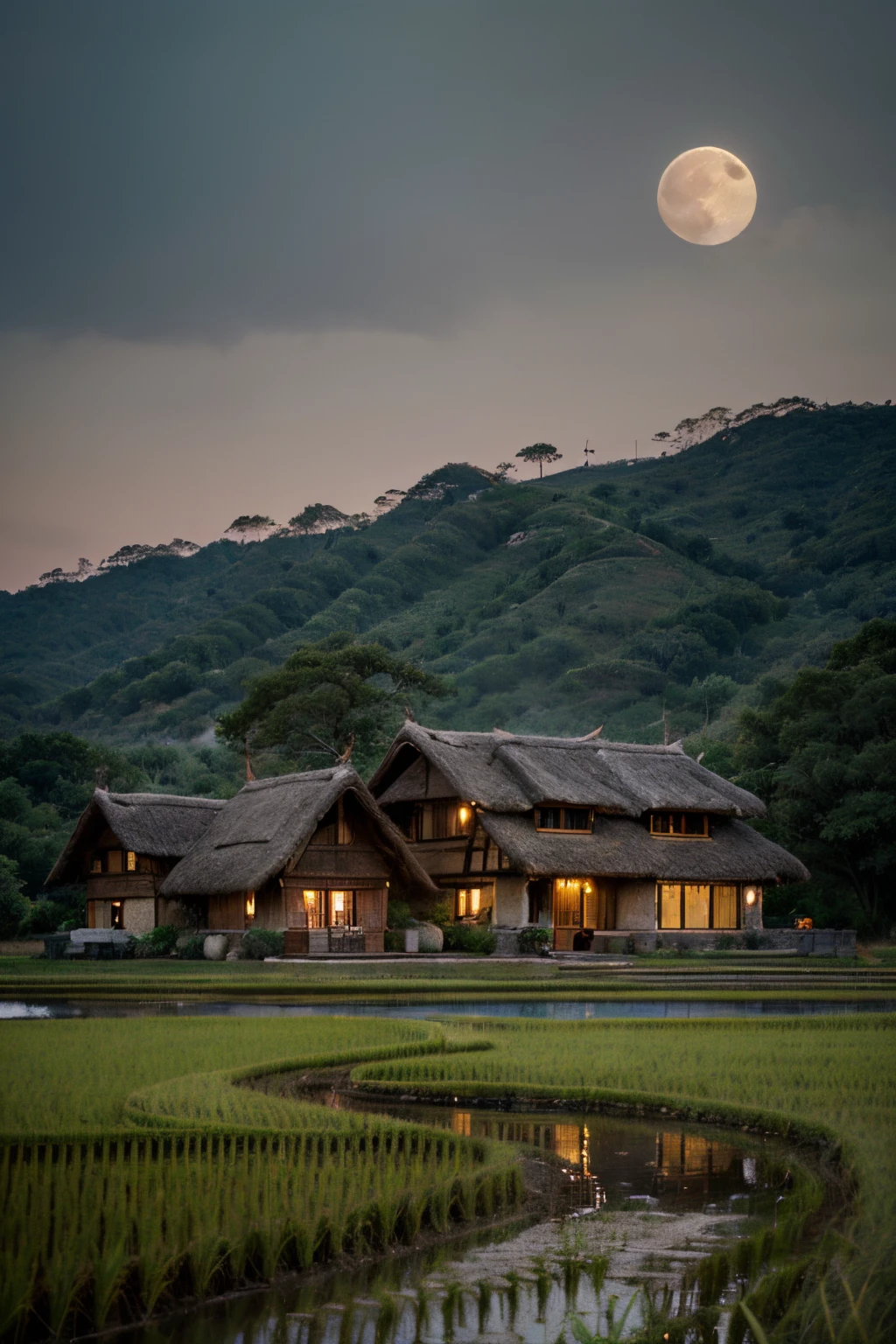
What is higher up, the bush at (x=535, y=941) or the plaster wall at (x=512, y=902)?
the plaster wall at (x=512, y=902)

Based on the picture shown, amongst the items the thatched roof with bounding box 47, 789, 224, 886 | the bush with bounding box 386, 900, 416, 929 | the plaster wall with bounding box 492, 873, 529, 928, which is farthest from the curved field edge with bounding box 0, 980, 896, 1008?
the thatched roof with bounding box 47, 789, 224, 886

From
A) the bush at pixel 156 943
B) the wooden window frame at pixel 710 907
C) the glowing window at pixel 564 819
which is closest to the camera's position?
the bush at pixel 156 943

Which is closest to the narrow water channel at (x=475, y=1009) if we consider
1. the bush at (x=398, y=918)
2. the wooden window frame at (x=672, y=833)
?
the bush at (x=398, y=918)

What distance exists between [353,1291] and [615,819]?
39065mm

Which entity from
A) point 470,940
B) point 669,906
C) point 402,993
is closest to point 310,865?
point 470,940

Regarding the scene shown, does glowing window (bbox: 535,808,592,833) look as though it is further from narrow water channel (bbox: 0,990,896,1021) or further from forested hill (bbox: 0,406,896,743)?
forested hill (bbox: 0,406,896,743)

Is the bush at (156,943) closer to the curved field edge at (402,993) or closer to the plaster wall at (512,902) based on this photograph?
the plaster wall at (512,902)

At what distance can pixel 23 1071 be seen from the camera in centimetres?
1258

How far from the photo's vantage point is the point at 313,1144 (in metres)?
9.61

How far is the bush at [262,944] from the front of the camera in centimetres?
3641

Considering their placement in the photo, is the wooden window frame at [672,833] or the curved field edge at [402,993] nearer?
the curved field edge at [402,993]

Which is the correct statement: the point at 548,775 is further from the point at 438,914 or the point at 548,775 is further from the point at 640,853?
the point at 438,914

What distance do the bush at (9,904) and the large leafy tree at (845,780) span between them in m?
24.9

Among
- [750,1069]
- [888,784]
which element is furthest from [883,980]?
[888,784]
